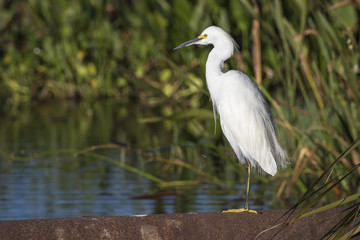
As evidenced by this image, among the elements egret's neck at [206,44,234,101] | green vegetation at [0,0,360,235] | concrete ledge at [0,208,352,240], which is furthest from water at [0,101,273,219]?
concrete ledge at [0,208,352,240]

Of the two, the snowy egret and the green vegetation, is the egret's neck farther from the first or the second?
the green vegetation

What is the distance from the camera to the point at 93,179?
7.71 m

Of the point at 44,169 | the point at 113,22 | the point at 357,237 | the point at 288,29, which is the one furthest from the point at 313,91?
the point at 113,22

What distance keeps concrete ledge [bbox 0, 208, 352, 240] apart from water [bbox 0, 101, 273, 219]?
1991 millimetres

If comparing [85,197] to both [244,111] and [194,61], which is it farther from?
[194,61]

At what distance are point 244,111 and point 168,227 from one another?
990 millimetres

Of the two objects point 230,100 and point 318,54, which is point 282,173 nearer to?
point 318,54

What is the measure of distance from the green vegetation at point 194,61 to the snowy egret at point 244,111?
719mm

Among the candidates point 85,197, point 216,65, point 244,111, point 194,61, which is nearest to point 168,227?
point 244,111

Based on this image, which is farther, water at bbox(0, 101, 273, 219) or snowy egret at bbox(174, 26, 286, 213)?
water at bbox(0, 101, 273, 219)

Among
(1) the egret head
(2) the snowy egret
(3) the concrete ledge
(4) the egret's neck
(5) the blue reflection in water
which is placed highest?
(1) the egret head

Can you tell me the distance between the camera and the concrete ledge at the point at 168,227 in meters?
3.66

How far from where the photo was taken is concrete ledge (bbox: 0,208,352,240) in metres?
3.66

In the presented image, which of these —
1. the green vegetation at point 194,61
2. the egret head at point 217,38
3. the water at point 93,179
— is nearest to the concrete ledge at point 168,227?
the egret head at point 217,38
